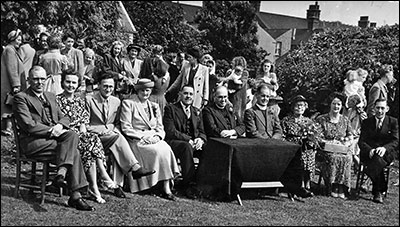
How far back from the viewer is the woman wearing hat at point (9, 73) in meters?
5.30

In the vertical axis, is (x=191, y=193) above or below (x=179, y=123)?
below

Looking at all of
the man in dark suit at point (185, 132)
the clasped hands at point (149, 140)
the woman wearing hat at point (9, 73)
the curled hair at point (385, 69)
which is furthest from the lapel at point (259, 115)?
the woman wearing hat at point (9, 73)

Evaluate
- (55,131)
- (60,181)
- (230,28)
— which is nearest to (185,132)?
(55,131)

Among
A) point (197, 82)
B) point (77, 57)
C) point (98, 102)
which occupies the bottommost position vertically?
point (98, 102)

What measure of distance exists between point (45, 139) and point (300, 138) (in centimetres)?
305

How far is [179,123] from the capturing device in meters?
6.88

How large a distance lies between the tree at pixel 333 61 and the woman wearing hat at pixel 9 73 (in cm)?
511

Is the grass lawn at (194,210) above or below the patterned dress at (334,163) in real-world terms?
below

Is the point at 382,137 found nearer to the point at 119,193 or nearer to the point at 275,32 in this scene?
the point at 119,193

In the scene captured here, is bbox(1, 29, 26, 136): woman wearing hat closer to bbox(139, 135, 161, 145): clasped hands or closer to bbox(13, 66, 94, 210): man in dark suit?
bbox(13, 66, 94, 210): man in dark suit

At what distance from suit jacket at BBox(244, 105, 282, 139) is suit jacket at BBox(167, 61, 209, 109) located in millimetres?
1877

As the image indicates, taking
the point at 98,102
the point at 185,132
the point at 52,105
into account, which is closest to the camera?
the point at 52,105

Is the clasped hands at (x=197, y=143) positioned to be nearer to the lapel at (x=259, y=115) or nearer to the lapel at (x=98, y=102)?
the lapel at (x=259, y=115)

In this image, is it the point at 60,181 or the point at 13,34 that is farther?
the point at 60,181
